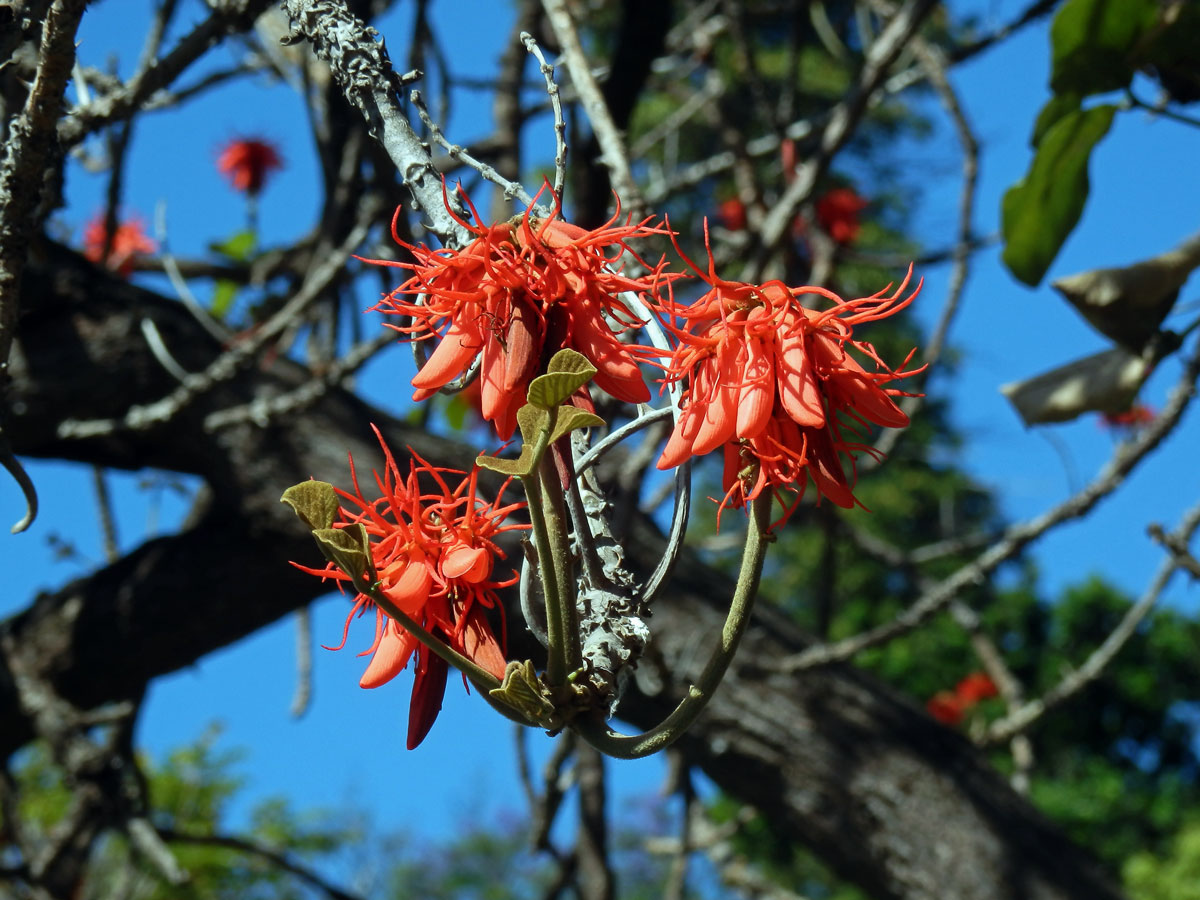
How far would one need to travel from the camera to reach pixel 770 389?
0.57m

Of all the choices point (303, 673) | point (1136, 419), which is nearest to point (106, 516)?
point (303, 673)

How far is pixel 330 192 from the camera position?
2043 millimetres

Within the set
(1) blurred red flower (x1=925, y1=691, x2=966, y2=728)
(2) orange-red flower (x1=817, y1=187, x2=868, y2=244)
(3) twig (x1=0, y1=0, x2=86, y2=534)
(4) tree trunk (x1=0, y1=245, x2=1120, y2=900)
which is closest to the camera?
(3) twig (x1=0, y1=0, x2=86, y2=534)

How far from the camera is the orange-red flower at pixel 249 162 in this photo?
3.78 meters

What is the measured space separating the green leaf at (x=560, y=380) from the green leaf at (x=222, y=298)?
105 inches

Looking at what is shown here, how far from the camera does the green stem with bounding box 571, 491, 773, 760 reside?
548 millimetres

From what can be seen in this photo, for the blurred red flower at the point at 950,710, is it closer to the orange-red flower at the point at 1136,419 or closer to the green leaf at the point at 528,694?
the orange-red flower at the point at 1136,419

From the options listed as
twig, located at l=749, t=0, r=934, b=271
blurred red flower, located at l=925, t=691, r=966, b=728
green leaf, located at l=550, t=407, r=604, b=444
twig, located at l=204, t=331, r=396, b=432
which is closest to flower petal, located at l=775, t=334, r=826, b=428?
green leaf, located at l=550, t=407, r=604, b=444

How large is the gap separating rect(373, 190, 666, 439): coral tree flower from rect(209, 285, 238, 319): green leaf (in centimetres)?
256

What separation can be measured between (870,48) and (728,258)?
466 millimetres

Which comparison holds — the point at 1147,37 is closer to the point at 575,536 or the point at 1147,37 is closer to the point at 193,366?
the point at 575,536

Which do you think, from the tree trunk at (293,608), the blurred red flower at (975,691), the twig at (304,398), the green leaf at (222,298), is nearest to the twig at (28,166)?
the twig at (304,398)

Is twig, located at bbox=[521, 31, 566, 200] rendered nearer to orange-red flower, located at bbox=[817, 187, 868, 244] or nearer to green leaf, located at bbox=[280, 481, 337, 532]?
green leaf, located at bbox=[280, 481, 337, 532]

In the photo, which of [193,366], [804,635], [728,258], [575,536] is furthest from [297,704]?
[575,536]
